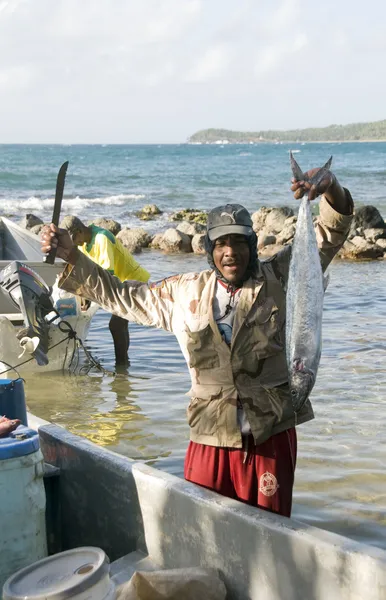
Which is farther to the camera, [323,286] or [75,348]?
[75,348]

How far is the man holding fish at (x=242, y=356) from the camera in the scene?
3525 mm

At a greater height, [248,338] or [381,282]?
[248,338]

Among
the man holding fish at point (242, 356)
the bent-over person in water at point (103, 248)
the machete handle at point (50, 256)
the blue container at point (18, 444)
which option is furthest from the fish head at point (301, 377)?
the bent-over person in water at point (103, 248)

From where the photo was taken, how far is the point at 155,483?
394 centimetres

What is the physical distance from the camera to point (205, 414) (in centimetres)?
360

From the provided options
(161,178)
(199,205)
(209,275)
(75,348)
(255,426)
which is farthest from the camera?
(161,178)

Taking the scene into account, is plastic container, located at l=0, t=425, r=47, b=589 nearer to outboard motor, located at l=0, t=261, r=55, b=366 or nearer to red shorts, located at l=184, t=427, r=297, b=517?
red shorts, located at l=184, t=427, r=297, b=517

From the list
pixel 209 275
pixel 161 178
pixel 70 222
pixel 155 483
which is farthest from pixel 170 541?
pixel 161 178

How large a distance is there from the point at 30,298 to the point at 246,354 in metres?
4.82

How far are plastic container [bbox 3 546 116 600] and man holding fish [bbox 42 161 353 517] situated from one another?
671 mm

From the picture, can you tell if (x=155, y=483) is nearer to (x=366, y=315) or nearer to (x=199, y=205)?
(x=366, y=315)

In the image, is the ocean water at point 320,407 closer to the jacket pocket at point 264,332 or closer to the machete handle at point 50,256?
the jacket pocket at point 264,332

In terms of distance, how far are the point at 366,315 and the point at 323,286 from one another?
948 cm

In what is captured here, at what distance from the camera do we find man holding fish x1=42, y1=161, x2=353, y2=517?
11.6 ft
